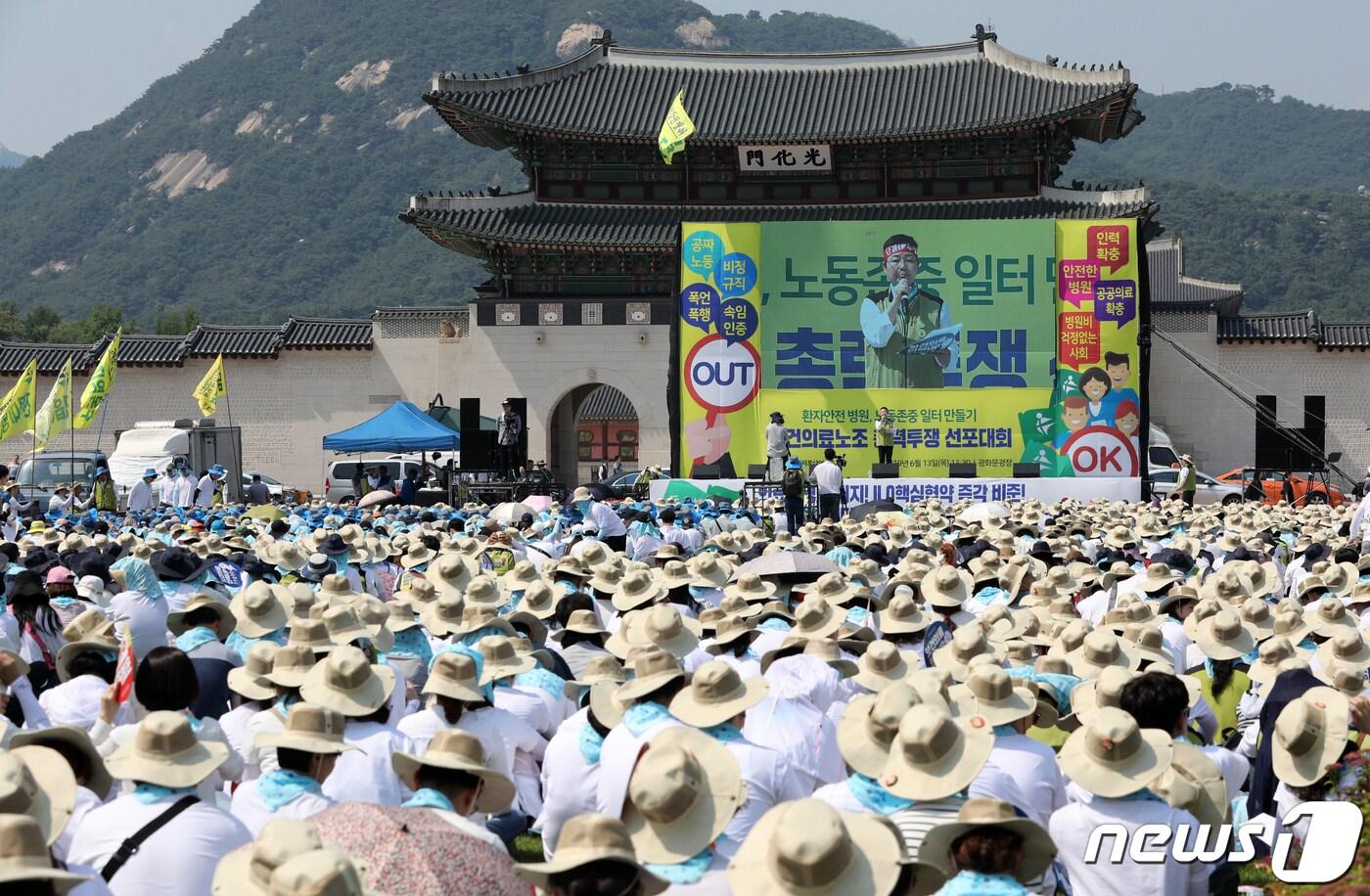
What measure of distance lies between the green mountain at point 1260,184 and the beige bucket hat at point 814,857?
71752mm

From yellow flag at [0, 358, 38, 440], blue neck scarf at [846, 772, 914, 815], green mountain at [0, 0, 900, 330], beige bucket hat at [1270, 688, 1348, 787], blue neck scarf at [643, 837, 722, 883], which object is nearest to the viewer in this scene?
blue neck scarf at [643, 837, 722, 883]

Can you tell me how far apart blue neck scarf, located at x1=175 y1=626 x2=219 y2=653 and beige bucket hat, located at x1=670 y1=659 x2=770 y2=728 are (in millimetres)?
3506

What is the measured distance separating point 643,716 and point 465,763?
36.7 inches

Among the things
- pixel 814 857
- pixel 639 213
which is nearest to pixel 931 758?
pixel 814 857

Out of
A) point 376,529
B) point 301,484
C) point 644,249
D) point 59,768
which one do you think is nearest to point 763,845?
point 59,768

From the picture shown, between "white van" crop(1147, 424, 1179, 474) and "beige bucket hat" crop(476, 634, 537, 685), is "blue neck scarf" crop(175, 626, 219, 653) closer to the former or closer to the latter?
"beige bucket hat" crop(476, 634, 537, 685)

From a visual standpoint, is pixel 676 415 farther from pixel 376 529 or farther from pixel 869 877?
pixel 869 877

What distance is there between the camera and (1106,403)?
2961cm

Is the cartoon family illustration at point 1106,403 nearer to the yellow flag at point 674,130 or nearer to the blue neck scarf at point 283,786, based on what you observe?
the yellow flag at point 674,130

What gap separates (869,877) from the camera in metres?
3.92

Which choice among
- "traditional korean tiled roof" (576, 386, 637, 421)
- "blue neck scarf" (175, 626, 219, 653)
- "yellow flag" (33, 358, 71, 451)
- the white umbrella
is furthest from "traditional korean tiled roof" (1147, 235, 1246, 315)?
"blue neck scarf" (175, 626, 219, 653)

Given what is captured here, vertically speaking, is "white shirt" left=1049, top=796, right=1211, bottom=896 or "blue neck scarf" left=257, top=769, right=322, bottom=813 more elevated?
"blue neck scarf" left=257, top=769, right=322, bottom=813

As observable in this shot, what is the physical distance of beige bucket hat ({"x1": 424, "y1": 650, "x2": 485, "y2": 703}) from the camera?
668 centimetres

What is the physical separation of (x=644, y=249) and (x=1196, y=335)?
43.5 feet
